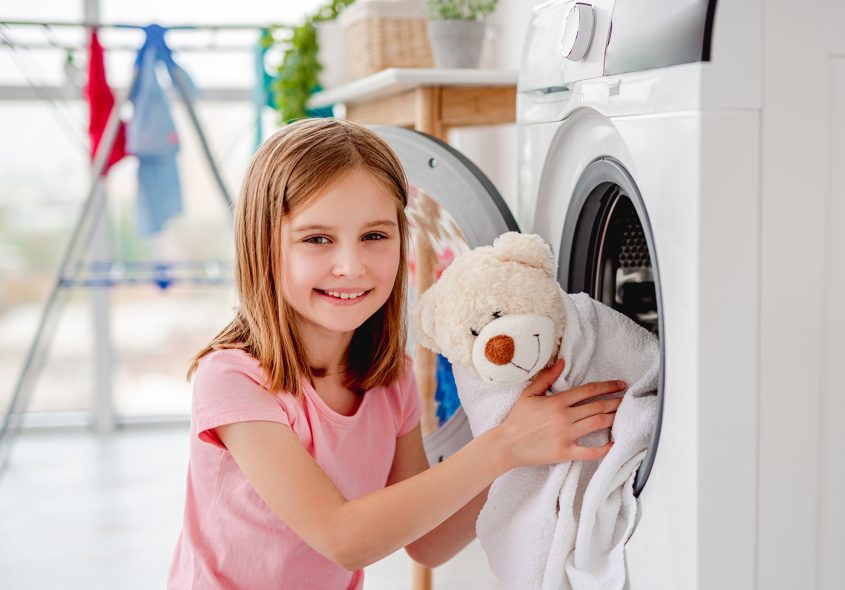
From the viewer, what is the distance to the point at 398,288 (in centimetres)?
128

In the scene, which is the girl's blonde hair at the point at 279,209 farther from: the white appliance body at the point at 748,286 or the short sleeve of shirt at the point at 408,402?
the white appliance body at the point at 748,286

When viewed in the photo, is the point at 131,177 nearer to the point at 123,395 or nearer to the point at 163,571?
the point at 123,395

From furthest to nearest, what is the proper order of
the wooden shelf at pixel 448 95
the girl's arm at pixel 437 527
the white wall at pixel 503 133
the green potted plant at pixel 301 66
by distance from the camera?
the green potted plant at pixel 301 66
the white wall at pixel 503 133
the wooden shelf at pixel 448 95
the girl's arm at pixel 437 527

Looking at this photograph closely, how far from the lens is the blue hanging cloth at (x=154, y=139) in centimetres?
266

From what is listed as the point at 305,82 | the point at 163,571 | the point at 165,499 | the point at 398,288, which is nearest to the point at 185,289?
the point at 165,499

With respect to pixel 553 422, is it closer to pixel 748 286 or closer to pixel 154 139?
pixel 748 286

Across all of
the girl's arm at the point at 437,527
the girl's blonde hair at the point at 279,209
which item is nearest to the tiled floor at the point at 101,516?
the girl's arm at the point at 437,527

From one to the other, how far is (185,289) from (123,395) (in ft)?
1.62

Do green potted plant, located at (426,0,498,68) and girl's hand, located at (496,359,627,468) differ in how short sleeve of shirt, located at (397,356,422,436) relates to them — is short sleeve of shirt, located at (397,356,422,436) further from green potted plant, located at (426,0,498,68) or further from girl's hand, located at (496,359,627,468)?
green potted plant, located at (426,0,498,68)

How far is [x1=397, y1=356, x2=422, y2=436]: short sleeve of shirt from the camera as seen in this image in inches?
51.1

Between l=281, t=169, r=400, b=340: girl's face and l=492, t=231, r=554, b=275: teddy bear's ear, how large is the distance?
0.18 meters

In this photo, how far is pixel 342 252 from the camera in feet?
3.54

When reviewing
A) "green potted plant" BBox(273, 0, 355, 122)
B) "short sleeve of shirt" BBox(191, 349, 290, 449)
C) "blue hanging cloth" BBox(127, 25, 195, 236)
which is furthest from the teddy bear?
"blue hanging cloth" BBox(127, 25, 195, 236)

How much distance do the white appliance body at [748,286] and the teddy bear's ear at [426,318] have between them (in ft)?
0.92
